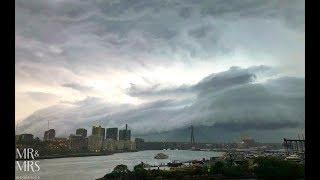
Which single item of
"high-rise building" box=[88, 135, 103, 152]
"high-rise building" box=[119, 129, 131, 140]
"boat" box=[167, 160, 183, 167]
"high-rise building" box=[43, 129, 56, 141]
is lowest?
"boat" box=[167, 160, 183, 167]

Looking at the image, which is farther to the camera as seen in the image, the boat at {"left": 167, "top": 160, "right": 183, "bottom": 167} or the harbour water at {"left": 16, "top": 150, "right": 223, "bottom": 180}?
the boat at {"left": 167, "top": 160, "right": 183, "bottom": 167}

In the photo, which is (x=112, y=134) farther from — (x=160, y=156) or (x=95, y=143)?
(x=160, y=156)

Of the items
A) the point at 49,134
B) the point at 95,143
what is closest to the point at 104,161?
the point at 95,143

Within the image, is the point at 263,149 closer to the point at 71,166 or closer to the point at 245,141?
the point at 245,141

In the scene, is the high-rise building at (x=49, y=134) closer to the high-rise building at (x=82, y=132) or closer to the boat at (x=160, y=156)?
the high-rise building at (x=82, y=132)

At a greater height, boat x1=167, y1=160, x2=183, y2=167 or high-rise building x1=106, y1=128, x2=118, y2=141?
high-rise building x1=106, y1=128, x2=118, y2=141

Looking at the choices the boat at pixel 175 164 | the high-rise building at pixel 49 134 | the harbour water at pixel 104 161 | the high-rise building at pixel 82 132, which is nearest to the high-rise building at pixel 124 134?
the harbour water at pixel 104 161

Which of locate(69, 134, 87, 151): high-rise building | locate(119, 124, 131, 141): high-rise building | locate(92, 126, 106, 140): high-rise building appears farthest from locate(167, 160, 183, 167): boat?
locate(69, 134, 87, 151): high-rise building

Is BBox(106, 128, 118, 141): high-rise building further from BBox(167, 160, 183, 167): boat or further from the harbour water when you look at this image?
BBox(167, 160, 183, 167): boat
